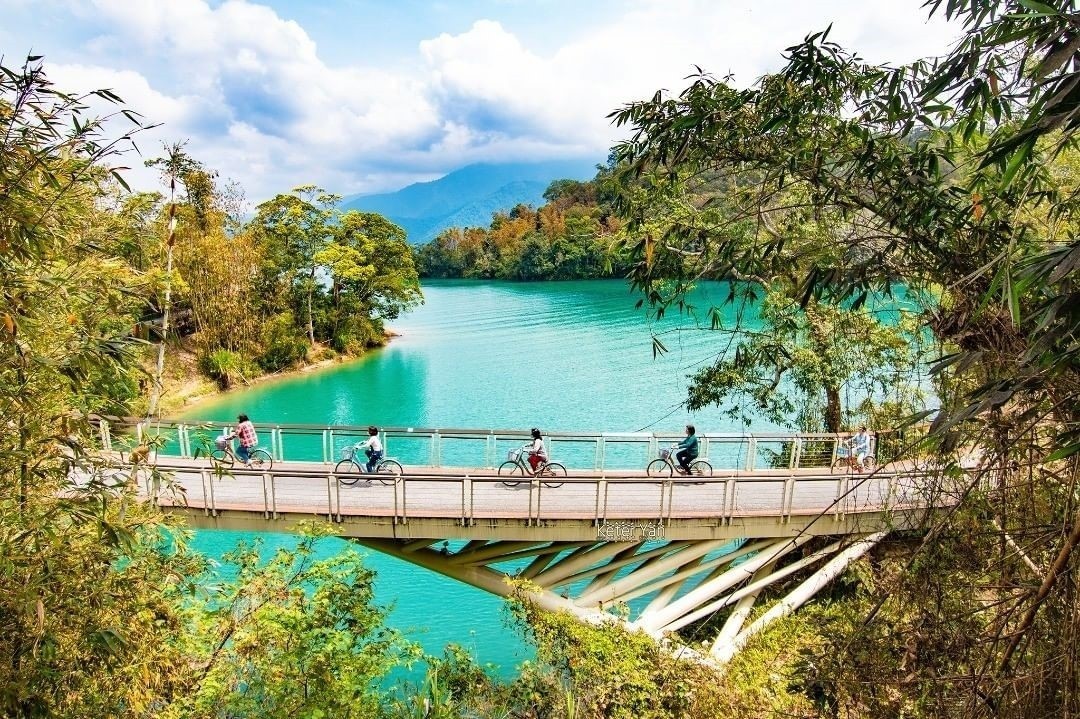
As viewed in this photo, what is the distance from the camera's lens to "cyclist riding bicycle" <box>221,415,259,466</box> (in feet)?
35.5

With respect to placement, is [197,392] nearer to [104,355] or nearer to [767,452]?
[767,452]

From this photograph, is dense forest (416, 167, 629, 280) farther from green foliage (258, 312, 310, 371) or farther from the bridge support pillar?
the bridge support pillar

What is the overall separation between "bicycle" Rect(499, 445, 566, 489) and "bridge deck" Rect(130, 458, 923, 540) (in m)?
0.19

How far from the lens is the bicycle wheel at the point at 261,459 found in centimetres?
1102

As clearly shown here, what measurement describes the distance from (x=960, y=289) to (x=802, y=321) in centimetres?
1049

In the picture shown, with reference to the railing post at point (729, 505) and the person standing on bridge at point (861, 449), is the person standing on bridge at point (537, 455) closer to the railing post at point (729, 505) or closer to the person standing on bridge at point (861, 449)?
the railing post at point (729, 505)

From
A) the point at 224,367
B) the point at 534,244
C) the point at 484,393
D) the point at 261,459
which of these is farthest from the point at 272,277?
the point at 534,244

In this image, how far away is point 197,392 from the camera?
2409 cm

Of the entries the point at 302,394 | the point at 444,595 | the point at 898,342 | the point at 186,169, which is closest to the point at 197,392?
the point at 302,394

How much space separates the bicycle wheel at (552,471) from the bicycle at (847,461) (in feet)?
14.1

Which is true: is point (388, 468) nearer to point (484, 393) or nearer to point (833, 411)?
point (833, 411)

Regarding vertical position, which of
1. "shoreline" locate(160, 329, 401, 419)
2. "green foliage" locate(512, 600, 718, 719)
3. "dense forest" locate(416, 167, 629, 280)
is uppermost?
"dense forest" locate(416, 167, 629, 280)

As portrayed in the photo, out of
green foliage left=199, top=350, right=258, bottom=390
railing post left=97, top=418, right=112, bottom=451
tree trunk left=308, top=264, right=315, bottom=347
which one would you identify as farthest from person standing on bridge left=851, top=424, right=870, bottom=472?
tree trunk left=308, top=264, right=315, bottom=347

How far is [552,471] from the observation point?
10.4 m
